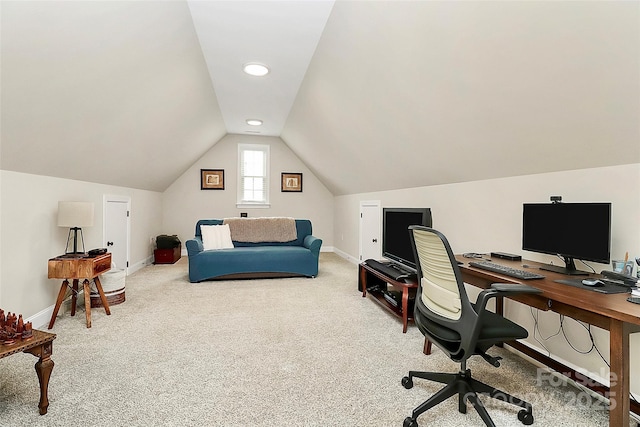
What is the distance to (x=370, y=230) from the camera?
5.55 meters

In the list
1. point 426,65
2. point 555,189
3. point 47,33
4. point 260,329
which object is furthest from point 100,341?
point 555,189

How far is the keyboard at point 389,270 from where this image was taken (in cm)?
311

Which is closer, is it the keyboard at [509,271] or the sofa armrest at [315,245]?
the keyboard at [509,271]

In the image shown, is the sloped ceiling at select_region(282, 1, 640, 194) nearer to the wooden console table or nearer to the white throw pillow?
the wooden console table

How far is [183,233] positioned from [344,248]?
3520 millimetres

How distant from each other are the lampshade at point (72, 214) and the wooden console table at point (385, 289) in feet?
9.56

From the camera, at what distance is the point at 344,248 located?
22.6ft

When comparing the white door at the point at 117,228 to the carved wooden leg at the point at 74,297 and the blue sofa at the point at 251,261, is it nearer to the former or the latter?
the blue sofa at the point at 251,261

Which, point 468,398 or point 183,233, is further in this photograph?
point 183,233

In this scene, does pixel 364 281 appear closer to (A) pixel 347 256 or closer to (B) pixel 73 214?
(A) pixel 347 256

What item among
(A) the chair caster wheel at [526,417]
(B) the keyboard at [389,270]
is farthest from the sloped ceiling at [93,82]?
(A) the chair caster wheel at [526,417]

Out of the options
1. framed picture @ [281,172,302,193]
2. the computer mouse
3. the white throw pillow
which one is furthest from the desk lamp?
framed picture @ [281,172,302,193]

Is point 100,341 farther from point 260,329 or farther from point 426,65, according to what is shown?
point 426,65

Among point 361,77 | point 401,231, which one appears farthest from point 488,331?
point 361,77
